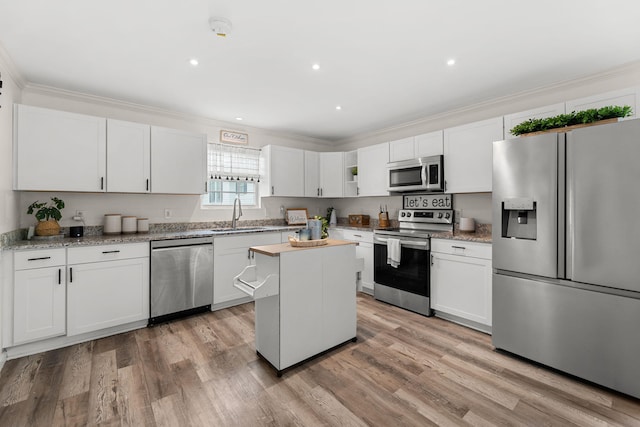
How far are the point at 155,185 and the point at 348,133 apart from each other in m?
3.05

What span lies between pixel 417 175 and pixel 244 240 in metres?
2.37

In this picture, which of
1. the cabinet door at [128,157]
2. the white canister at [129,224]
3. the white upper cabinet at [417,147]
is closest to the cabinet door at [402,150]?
the white upper cabinet at [417,147]

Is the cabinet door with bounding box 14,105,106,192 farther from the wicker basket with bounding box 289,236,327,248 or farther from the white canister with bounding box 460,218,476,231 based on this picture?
the white canister with bounding box 460,218,476,231

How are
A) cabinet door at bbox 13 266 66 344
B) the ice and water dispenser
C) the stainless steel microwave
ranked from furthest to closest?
the stainless steel microwave
cabinet door at bbox 13 266 66 344
the ice and water dispenser

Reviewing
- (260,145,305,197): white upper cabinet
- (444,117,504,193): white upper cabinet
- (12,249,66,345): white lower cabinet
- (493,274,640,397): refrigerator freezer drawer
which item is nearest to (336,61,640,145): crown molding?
(444,117,504,193): white upper cabinet

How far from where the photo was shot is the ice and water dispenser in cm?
233

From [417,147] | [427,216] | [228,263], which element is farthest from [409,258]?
[228,263]

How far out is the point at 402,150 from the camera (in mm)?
3959

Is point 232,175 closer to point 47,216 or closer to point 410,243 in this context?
point 47,216

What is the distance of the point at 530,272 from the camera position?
2342 mm

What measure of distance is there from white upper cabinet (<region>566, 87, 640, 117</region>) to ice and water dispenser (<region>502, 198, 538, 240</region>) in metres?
1.13

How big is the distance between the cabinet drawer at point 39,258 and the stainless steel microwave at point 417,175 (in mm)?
3677

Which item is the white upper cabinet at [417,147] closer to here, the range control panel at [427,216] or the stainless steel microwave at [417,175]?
the stainless steel microwave at [417,175]

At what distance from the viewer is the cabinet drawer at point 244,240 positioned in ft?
11.7
